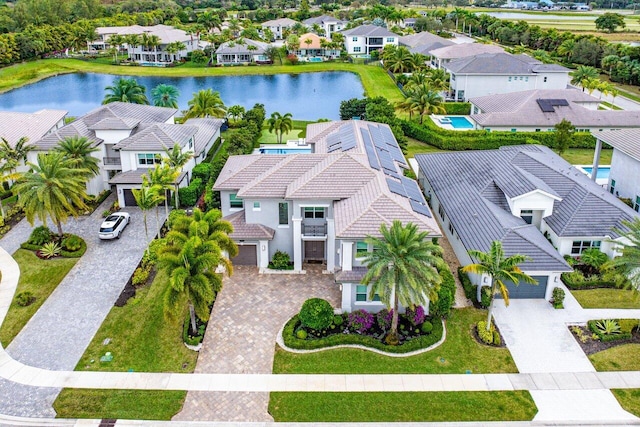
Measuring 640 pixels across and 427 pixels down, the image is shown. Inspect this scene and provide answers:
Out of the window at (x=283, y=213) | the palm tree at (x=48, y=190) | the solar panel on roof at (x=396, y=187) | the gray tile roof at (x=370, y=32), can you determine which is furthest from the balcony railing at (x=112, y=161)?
the gray tile roof at (x=370, y=32)

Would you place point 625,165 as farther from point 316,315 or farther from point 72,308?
point 72,308

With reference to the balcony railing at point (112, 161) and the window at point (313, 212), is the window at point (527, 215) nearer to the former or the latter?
the window at point (313, 212)

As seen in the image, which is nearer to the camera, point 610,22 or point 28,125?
point 28,125

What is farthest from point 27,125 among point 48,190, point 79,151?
point 48,190

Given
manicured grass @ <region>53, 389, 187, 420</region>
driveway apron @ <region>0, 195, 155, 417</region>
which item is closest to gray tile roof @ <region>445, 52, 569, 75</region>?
driveway apron @ <region>0, 195, 155, 417</region>

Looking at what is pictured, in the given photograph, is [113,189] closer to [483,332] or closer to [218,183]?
[218,183]

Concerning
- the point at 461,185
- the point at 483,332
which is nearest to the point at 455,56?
the point at 461,185

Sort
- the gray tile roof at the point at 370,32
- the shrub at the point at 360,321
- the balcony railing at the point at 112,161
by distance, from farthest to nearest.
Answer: the gray tile roof at the point at 370,32 → the balcony railing at the point at 112,161 → the shrub at the point at 360,321
